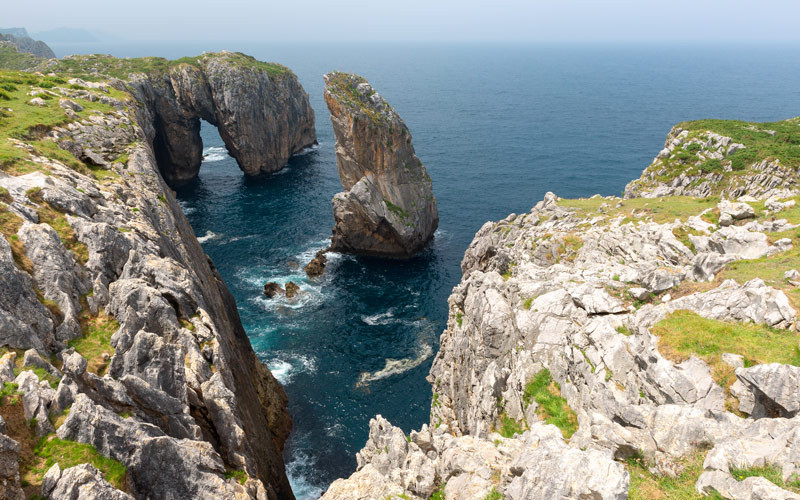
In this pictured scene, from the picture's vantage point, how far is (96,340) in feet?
73.9

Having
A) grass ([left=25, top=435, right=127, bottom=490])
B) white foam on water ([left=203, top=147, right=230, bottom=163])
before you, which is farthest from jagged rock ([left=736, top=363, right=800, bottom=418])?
white foam on water ([left=203, top=147, right=230, bottom=163])

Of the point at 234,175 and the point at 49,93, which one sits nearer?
the point at 49,93

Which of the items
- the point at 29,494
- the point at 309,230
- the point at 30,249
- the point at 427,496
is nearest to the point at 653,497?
the point at 427,496

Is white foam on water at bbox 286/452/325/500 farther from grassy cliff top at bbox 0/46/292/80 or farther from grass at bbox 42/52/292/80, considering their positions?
grass at bbox 42/52/292/80

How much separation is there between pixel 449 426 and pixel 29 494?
91.9ft

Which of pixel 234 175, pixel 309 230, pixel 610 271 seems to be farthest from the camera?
pixel 234 175

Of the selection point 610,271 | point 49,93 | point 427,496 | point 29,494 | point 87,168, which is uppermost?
point 49,93

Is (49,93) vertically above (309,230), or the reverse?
(49,93)

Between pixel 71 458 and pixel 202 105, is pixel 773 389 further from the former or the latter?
pixel 202 105

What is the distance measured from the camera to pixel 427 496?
68.2 feet

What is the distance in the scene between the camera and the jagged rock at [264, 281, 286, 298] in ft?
216

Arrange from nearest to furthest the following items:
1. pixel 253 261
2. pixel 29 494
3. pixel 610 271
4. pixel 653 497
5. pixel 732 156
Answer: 1. pixel 29 494
2. pixel 653 497
3. pixel 610 271
4. pixel 732 156
5. pixel 253 261

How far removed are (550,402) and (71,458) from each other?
22.4 m

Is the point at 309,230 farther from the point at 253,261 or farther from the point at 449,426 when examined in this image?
the point at 449,426
